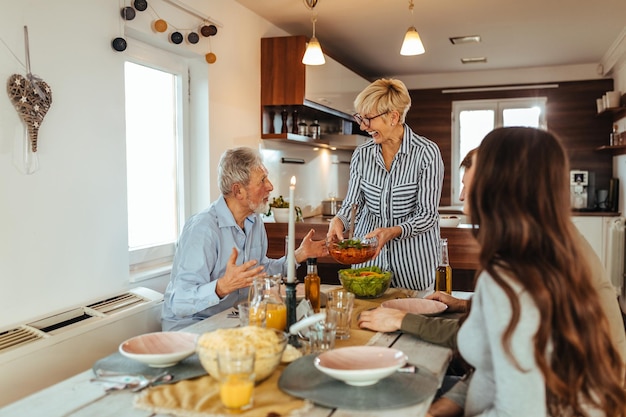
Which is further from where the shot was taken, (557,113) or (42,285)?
(557,113)

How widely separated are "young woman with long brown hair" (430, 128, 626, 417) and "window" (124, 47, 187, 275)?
2.27 m

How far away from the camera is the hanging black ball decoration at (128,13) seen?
2.72 meters

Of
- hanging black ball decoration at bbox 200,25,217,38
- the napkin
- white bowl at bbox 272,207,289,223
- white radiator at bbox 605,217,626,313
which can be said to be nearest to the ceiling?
hanging black ball decoration at bbox 200,25,217,38

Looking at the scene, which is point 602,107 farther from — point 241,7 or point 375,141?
point 375,141

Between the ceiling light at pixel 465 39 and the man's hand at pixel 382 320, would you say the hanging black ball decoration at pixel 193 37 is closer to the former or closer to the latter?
the man's hand at pixel 382 320

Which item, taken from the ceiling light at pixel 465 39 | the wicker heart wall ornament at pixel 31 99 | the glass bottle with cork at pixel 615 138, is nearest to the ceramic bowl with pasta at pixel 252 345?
the wicker heart wall ornament at pixel 31 99

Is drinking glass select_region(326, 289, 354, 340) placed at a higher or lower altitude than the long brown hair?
lower

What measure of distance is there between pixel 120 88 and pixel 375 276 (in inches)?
60.2

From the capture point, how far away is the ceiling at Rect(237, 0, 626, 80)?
4.12m

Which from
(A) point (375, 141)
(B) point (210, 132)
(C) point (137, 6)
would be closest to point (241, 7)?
(B) point (210, 132)

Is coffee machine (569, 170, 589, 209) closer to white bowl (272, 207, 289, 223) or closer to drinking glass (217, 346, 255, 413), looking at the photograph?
white bowl (272, 207, 289, 223)

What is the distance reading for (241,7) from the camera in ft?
13.1

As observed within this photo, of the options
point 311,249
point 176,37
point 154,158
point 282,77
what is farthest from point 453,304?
point 282,77

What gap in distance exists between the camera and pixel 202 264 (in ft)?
6.84
